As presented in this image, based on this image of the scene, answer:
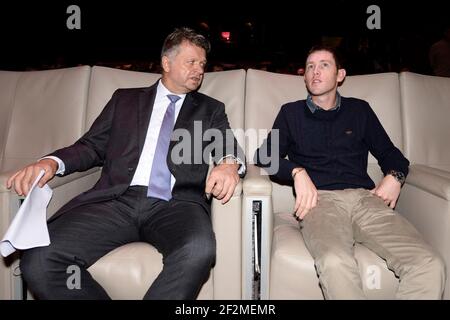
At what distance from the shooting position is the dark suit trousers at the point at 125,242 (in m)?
1.29

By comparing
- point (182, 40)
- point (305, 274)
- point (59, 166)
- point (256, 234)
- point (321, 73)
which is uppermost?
point (182, 40)

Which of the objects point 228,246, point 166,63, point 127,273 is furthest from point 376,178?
point 127,273

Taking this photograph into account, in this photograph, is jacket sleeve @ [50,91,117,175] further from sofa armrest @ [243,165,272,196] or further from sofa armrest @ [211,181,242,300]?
sofa armrest @ [243,165,272,196]

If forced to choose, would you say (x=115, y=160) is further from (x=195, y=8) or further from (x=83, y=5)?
(x=195, y=8)

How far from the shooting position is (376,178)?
2.00 meters

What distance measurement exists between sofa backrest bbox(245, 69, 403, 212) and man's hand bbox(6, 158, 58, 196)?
0.96 m

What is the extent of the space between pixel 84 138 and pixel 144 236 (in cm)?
60

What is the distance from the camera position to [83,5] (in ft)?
25.5

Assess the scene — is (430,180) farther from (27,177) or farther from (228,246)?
(27,177)

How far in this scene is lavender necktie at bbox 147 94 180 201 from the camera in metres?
1.63

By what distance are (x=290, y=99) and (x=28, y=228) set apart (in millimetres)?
1359

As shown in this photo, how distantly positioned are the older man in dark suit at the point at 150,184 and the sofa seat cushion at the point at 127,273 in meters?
0.03

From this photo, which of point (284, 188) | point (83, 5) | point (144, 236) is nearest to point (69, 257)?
point (144, 236)

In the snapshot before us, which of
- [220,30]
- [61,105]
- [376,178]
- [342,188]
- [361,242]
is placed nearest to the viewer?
[361,242]
